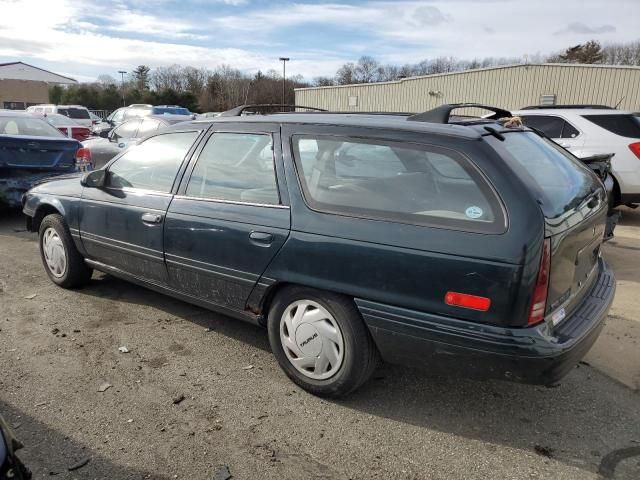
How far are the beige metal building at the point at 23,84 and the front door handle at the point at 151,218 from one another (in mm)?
54585

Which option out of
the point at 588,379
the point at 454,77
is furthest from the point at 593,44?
the point at 588,379

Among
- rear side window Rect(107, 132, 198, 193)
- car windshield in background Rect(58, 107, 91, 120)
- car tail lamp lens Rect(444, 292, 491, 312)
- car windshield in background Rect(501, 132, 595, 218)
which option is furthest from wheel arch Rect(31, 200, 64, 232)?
car windshield in background Rect(58, 107, 91, 120)

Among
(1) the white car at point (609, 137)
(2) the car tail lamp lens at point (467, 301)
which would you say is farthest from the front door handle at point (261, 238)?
(1) the white car at point (609, 137)

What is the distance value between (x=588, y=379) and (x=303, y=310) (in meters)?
1.93

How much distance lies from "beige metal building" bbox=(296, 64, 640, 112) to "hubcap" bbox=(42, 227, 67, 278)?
19.7 meters

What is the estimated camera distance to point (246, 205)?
3.27 m

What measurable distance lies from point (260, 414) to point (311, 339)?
508mm

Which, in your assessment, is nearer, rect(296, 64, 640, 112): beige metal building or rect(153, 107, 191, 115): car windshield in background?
rect(296, 64, 640, 112): beige metal building

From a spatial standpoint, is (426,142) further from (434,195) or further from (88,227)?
(88,227)

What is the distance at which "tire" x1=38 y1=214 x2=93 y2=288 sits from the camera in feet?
15.2

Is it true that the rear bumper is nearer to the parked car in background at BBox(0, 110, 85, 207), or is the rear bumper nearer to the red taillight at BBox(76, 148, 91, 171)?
the parked car in background at BBox(0, 110, 85, 207)

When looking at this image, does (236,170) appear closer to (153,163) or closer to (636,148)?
(153,163)

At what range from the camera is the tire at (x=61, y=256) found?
4.62 metres

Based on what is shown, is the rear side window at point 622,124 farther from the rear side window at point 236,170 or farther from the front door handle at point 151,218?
the front door handle at point 151,218
